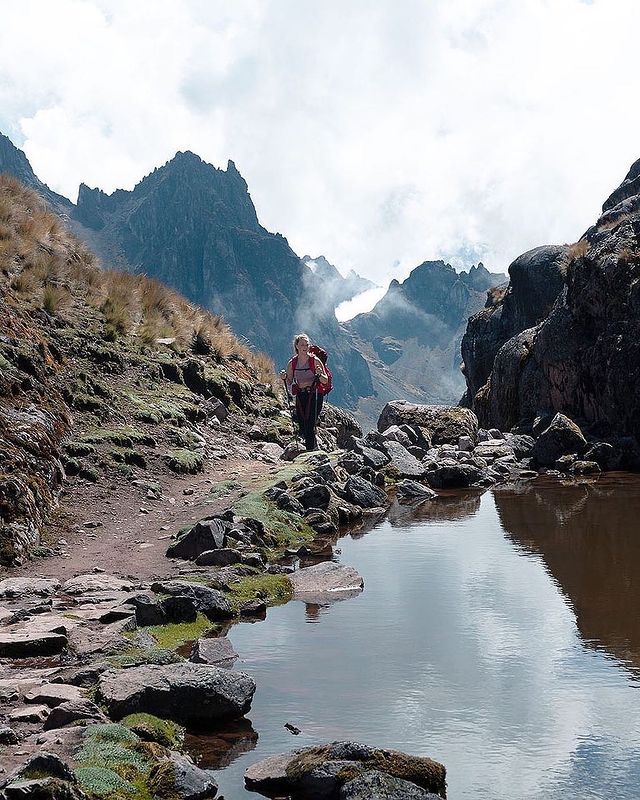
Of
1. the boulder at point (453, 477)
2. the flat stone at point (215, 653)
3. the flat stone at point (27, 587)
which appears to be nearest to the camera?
the flat stone at point (215, 653)

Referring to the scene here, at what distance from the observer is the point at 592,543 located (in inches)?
511

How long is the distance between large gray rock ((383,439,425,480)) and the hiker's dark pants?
2.56 meters

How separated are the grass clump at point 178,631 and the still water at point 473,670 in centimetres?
36

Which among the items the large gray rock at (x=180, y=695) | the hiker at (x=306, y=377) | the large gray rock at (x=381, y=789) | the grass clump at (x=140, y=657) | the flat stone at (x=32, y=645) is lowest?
the large gray rock at (x=381, y=789)

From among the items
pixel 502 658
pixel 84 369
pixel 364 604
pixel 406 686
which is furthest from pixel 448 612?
pixel 84 369

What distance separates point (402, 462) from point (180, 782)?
18.6m

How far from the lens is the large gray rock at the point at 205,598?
9281 mm

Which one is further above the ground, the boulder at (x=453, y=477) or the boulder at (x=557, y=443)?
the boulder at (x=557, y=443)

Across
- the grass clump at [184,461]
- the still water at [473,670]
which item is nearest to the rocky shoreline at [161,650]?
the still water at [473,670]

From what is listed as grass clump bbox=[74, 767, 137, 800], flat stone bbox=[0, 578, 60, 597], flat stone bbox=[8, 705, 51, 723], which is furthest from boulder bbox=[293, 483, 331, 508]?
grass clump bbox=[74, 767, 137, 800]

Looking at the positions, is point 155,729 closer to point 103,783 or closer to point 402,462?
point 103,783

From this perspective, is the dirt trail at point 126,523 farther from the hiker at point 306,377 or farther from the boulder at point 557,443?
the boulder at point 557,443

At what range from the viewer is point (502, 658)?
25.4 feet

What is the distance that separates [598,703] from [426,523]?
9622 mm
